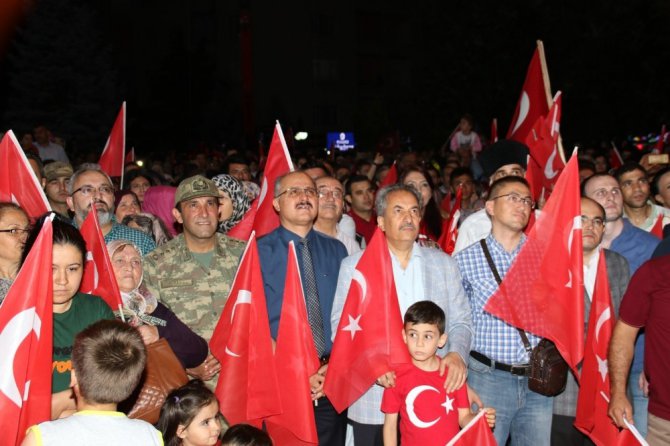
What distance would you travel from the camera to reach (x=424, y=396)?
5133 millimetres

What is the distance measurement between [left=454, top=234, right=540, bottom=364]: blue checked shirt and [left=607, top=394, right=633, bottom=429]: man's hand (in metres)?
0.63

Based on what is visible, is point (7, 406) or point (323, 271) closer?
point (7, 406)

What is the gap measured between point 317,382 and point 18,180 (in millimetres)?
2863

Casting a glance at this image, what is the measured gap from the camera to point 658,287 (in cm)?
498

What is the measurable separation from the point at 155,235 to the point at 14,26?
43.2 m

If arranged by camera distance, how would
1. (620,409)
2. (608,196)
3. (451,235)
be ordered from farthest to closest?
(451,235), (608,196), (620,409)

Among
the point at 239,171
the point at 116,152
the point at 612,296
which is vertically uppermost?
the point at 116,152

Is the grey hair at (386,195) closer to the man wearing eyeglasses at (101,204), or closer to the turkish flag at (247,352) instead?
the turkish flag at (247,352)

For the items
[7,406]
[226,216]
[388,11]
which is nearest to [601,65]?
[388,11]

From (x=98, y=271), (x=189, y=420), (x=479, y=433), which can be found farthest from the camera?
(x=98, y=271)

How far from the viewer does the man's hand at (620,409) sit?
5.19 metres

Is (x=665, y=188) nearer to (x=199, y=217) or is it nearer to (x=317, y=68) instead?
(x=199, y=217)

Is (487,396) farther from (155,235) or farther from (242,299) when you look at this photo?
(155,235)

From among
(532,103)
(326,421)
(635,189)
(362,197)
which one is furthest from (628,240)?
(532,103)
